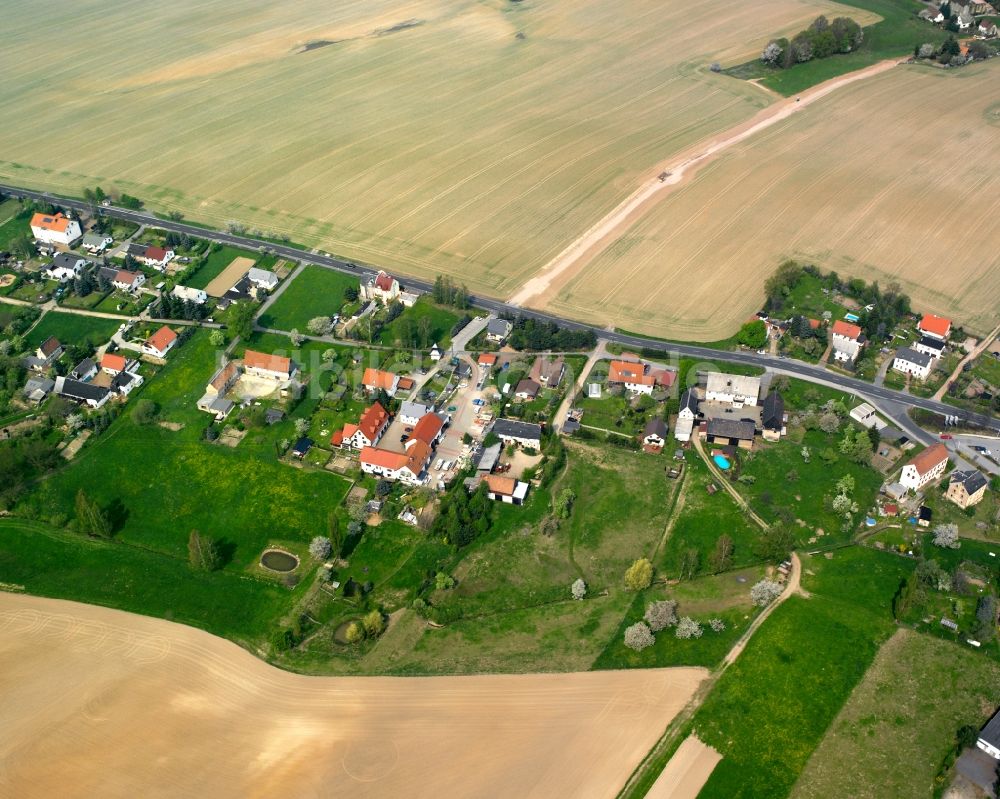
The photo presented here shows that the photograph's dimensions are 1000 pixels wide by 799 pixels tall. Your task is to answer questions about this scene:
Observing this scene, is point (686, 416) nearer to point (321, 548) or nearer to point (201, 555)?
point (321, 548)

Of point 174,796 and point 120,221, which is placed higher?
point 120,221

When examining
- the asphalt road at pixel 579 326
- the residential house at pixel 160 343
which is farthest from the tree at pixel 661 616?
the residential house at pixel 160 343

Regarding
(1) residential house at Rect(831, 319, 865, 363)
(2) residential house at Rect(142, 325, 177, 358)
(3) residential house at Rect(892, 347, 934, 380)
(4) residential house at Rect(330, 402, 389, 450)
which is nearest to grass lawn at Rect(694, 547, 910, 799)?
(3) residential house at Rect(892, 347, 934, 380)

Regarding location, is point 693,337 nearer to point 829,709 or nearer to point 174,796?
point 829,709

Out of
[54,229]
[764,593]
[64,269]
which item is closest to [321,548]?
[764,593]

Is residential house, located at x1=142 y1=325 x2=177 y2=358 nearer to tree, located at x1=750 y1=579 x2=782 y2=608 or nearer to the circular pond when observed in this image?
the circular pond

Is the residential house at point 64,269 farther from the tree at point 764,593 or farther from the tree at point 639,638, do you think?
the tree at point 764,593

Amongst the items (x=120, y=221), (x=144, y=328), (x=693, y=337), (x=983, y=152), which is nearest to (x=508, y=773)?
(x=693, y=337)
